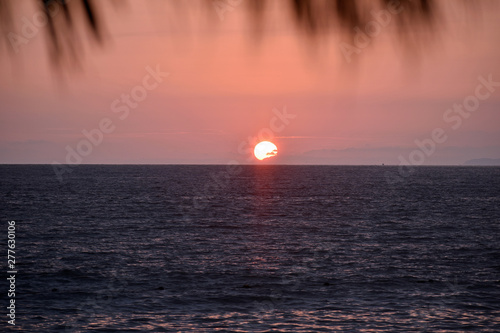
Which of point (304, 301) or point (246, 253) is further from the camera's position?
point (246, 253)

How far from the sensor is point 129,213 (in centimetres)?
5866

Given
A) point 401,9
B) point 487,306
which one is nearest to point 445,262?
point 487,306

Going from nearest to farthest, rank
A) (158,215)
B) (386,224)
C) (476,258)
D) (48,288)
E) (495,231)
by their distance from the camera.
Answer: (48,288) → (476,258) → (495,231) → (386,224) → (158,215)

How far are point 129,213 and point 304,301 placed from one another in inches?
1592

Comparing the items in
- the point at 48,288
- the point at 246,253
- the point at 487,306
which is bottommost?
the point at 487,306

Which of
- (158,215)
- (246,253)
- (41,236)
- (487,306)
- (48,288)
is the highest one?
(158,215)

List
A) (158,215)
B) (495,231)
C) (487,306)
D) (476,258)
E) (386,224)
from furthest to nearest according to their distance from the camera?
(158,215) < (386,224) < (495,231) < (476,258) < (487,306)

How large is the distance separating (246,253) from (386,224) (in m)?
22.6

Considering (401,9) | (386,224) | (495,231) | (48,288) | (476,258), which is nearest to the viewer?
(401,9)

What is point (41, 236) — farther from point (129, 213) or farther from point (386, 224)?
point (386, 224)

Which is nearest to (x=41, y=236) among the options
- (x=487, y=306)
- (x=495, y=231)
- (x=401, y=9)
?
(x=487, y=306)

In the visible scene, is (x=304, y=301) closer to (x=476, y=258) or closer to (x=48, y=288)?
(x=48, y=288)

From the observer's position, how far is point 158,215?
187ft

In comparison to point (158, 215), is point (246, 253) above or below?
below
